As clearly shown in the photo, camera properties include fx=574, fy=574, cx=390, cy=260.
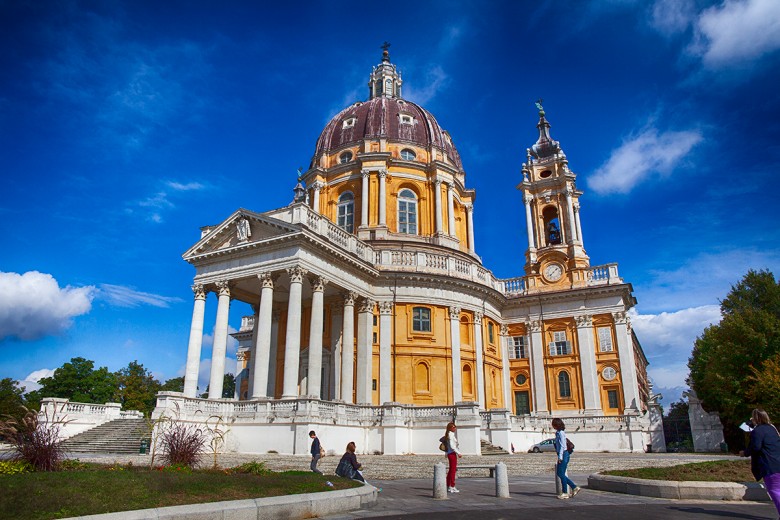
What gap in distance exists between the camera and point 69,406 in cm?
2720

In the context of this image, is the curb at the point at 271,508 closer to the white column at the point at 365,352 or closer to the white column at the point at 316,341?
the white column at the point at 316,341

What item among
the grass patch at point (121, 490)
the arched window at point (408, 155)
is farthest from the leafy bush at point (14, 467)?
the arched window at point (408, 155)

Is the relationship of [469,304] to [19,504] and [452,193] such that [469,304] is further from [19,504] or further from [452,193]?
[19,504]

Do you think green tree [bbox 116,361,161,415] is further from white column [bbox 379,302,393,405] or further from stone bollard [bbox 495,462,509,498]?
stone bollard [bbox 495,462,509,498]

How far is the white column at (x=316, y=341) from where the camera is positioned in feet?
88.7

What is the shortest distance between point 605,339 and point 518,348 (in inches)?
234

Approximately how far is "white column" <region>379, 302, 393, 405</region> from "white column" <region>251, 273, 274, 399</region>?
24.1 feet

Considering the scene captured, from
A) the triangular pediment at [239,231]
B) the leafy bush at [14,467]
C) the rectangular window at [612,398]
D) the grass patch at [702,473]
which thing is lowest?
the grass patch at [702,473]

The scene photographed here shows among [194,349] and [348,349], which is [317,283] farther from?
[194,349]

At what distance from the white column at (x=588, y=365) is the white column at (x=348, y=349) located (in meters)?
15.9

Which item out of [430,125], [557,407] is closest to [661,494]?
[557,407]

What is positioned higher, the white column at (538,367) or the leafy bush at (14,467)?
the white column at (538,367)

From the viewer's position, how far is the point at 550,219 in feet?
150

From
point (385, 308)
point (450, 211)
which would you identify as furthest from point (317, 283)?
point (450, 211)
